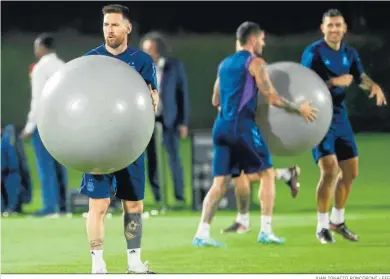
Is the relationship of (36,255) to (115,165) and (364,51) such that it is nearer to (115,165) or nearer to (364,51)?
(115,165)

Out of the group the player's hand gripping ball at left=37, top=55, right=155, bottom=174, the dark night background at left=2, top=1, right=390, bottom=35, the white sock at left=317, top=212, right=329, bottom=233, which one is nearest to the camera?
the player's hand gripping ball at left=37, top=55, right=155, bottom=174

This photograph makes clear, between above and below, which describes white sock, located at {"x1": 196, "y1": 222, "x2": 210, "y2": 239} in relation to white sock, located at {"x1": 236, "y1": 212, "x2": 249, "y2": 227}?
above

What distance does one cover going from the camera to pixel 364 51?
1831 centimetres

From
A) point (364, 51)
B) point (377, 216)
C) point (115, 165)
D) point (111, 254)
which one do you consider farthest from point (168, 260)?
point (364, 51)

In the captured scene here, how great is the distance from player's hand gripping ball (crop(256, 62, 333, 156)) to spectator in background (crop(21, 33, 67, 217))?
3.26 metres

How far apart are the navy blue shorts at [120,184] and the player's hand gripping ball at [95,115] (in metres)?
0.37

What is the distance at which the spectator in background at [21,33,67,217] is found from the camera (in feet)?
39.7

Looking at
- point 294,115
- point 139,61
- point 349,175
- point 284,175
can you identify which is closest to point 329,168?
point 349,175

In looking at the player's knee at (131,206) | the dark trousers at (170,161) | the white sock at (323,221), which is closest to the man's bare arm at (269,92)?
the white sock at (323,221)

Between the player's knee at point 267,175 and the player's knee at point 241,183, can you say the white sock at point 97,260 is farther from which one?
the player's knee at point 241,183

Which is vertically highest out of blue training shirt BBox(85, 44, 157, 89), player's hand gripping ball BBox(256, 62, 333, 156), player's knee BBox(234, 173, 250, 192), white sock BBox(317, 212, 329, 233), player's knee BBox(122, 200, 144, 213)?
blue training shirt BBox(85, 44, 157, 89)

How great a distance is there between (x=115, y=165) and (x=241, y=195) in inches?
138

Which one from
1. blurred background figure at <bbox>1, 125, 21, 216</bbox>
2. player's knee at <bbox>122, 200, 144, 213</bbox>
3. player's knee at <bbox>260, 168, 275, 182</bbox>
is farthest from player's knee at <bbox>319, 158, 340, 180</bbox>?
blurred background figure at <bbox>1, 125, 21, 216</bbox>

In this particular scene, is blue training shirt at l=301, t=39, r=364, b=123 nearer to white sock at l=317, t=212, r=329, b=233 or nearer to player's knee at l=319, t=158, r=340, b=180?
player's knee at l=319, t=158, r=340, b=180
